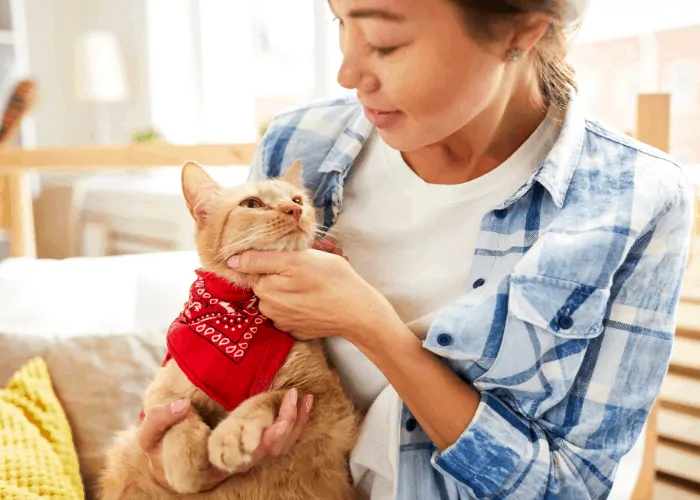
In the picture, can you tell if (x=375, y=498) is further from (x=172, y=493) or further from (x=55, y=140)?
(x=55, y=140)

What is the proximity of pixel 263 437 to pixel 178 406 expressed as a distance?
0.14 m

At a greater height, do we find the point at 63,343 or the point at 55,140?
the point at 55,140

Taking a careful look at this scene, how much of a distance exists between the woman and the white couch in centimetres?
38

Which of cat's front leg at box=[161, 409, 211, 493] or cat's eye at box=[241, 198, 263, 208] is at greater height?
cat's eye at box=[241, 198, 263, 208]

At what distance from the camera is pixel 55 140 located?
4250mm

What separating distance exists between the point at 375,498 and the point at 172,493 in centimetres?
34

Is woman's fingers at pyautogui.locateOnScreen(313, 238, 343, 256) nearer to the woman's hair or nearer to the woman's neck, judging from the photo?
the woman's neck

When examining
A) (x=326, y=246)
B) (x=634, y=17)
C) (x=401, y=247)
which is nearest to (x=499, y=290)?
(x=401, y=247)

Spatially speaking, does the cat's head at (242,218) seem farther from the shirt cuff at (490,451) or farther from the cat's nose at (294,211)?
the shirt cuff at (490,451)

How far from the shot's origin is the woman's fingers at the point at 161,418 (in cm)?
97

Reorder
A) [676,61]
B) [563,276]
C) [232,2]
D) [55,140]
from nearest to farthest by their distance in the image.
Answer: [563,276], [676,61], [232,2], [55,140]

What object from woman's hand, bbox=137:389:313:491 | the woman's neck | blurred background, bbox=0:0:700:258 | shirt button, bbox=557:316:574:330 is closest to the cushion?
woman's hand, bbox=137:389:313:491

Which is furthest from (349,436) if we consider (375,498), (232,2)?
(232,2)

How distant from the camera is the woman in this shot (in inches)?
37.4
